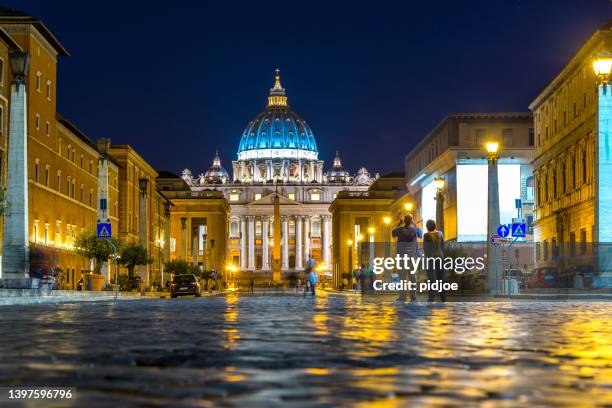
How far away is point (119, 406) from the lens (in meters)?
6.41

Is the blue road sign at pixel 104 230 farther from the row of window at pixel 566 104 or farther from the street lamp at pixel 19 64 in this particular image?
the row of window at pixel 566 104

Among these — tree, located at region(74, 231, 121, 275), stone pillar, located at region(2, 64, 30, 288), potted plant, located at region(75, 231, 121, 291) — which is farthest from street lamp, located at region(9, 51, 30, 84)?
tree, located at region(74, 231, 121, 275)

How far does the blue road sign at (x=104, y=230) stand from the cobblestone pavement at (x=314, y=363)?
31.0m

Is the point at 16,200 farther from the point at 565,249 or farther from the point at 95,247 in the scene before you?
the point at 565,249

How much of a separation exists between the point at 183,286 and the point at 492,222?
25178 mm

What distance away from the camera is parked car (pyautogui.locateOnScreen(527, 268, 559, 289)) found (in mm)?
45000

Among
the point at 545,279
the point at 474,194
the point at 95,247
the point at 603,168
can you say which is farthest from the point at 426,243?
the point at 474,194

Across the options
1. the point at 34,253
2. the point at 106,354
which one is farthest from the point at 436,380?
the point at 34,253

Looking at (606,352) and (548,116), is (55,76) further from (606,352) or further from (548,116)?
(606,352)

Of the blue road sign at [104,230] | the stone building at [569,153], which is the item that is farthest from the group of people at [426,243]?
the stone building at [569,153]

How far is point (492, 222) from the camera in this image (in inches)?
1655

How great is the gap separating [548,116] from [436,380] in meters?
73.5

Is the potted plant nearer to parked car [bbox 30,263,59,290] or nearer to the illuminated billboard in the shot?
parked car [bbox 30,263,59,290]

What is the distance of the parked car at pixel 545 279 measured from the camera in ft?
148
